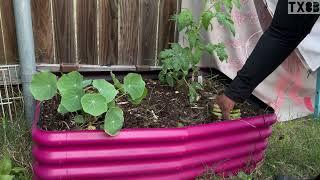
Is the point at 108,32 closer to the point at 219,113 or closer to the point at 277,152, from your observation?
the point at 219,113

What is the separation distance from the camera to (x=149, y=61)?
3.06 meters

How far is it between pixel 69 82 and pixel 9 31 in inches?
33.3

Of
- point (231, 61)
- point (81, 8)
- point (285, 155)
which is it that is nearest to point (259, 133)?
point (285, 155)

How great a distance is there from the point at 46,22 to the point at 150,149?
1208mm

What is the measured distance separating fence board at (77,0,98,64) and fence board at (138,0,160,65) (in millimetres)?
321

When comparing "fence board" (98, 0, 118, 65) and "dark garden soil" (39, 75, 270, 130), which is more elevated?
"fence board" (98, 0, 118, 65)

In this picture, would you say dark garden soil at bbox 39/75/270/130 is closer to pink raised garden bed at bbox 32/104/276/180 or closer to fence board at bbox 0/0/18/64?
pink raised garden bed at bbox 32/104/276/180

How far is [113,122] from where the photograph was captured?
1976 millimetres

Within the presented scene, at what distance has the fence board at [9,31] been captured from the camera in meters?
2.63

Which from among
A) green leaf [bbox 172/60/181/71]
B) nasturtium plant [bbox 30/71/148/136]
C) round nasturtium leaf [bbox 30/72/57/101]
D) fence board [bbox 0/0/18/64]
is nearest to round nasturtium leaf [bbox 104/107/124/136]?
nasturtium plant [bbox 30/71/148/136]

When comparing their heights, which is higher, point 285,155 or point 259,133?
point 259,133

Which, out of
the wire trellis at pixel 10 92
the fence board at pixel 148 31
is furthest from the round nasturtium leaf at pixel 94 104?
the fence board at pixel 148 31

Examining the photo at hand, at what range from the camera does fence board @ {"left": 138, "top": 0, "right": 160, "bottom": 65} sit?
2906 mm

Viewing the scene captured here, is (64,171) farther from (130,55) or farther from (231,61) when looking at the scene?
(231,61)
